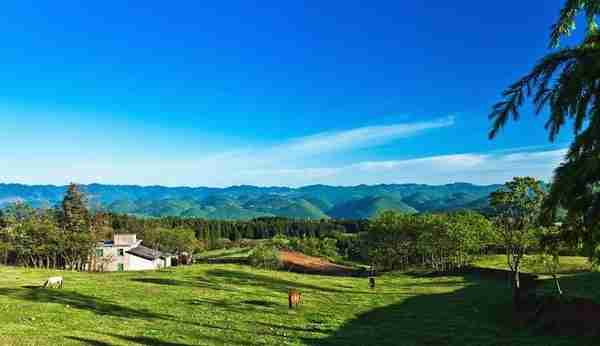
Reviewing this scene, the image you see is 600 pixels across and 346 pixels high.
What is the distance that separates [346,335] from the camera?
28.8 m

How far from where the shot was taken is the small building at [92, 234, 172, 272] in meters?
116

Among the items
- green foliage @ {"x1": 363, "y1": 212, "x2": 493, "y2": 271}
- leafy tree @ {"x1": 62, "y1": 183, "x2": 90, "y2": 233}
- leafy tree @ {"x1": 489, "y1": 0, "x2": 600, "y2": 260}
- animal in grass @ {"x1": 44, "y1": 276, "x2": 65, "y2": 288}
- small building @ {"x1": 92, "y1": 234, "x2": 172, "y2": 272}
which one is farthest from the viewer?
small building @ {"x1": 92, "y1": 234, "x2": 172, "y2": 272}

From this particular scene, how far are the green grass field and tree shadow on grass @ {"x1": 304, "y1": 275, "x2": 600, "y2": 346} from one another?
0.25ft

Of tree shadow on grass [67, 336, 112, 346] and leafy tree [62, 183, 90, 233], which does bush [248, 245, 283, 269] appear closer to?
leafy tree [62, 183, 90, 233]

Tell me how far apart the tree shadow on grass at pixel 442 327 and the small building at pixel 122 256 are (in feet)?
299

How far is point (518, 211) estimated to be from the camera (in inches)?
1795

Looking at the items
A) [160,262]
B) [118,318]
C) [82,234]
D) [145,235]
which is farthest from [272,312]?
[145,235]

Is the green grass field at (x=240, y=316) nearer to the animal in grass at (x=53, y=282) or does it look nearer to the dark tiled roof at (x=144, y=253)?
the animal in grass at (x=53, y=282)

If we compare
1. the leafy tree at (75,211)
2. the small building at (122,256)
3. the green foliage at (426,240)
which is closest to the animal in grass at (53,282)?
the leafy tree at (75,211)

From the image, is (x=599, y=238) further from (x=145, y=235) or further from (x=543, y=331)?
(x=145, y=235)

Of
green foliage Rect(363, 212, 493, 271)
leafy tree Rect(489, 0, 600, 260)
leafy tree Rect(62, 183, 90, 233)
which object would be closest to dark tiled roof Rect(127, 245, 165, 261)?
leafy tree Rect(62, 183, 90, 233)

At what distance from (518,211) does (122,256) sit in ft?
352

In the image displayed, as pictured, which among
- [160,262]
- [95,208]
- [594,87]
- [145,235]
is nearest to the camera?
[594,87]

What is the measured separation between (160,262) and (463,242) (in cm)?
→ 9024
